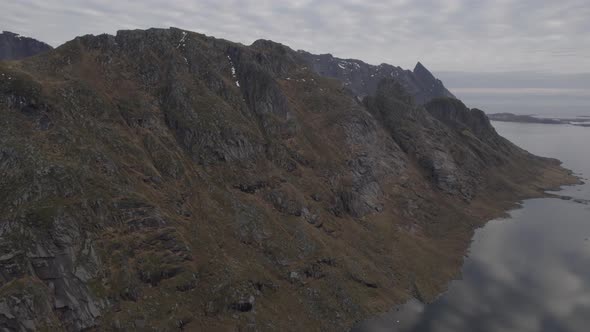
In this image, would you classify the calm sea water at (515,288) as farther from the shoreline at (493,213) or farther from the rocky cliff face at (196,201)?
the rocky cliff face at (196,201)

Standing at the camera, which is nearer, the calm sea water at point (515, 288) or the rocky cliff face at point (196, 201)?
the rocky cliff face at point (196, 201)

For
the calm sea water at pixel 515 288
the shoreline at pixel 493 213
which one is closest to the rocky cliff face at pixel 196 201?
the shoreline at pixel 493 213

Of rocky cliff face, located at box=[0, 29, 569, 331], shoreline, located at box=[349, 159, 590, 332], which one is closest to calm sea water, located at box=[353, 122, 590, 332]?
shoreline, located at box=[349, 159, 590, 332]

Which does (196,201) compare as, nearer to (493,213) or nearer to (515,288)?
(515,288)

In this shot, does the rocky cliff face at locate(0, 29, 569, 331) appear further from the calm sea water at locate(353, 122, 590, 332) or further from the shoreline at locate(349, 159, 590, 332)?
the calm sea water at locate(353, 122, 590, 332)

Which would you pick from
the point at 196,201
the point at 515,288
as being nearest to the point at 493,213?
the point at 515,288
